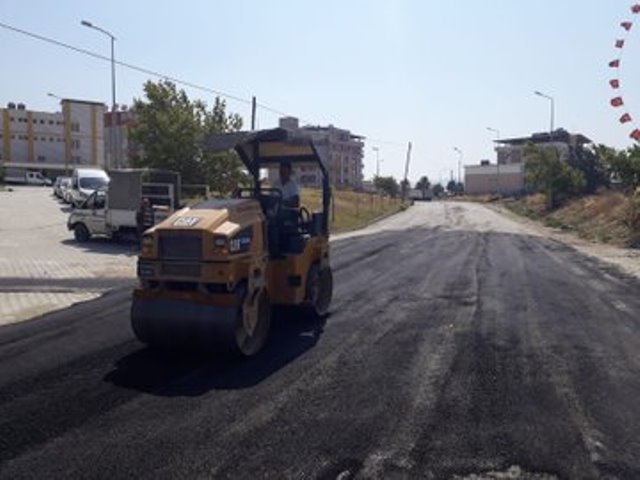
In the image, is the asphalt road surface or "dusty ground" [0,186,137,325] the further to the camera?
"dusty ground" [0,186,137,325]

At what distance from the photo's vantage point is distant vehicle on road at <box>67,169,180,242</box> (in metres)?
21.4

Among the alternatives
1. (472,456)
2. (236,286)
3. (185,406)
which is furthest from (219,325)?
(472,456)

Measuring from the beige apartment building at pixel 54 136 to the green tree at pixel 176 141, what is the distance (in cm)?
6907

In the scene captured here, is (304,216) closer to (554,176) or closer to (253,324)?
(253,324)

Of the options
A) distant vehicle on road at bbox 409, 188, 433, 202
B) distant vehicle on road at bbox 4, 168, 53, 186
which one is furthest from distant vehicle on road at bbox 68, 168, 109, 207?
distant vehicle on road at bbox 409, 188, 433, 202

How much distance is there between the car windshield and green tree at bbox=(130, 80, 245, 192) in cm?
206

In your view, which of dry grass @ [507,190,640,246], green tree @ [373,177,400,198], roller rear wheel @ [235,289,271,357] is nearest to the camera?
roller rear wheel @ [235,289,271,357]

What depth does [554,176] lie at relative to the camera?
50938 mm

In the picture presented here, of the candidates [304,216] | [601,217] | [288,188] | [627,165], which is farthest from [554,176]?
[288,188]

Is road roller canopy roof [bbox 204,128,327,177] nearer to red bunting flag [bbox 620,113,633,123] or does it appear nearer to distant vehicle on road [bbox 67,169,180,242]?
distant vehicle on road [bbox 67,169,180,242]

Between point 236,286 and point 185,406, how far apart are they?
177 cm

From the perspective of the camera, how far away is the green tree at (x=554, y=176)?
50.8 meters

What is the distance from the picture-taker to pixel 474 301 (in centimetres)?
1246

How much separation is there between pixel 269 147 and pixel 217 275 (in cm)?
314
